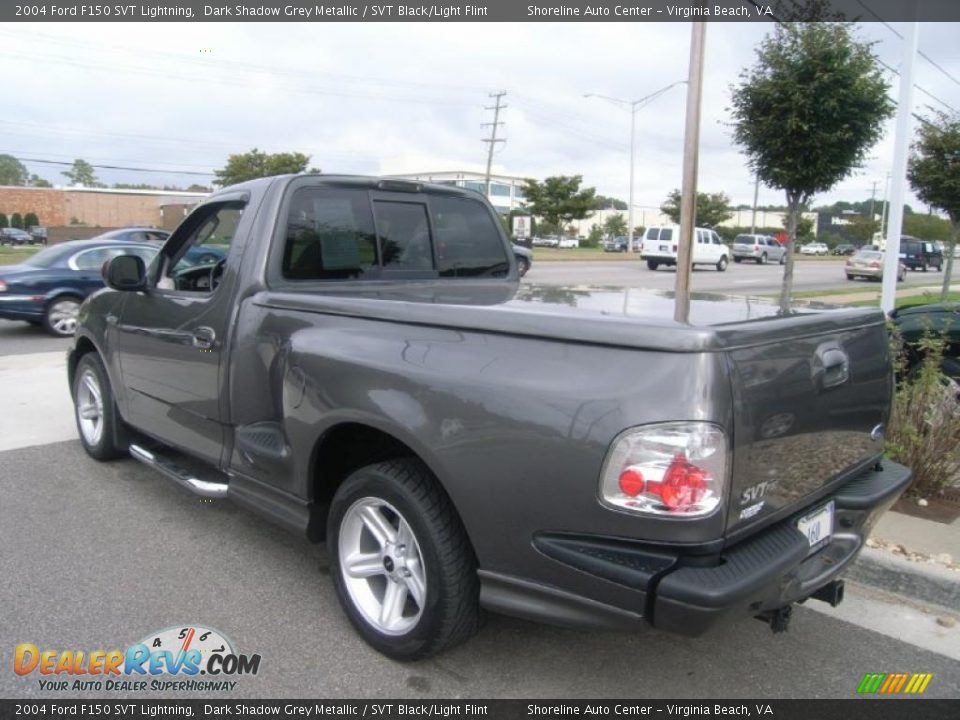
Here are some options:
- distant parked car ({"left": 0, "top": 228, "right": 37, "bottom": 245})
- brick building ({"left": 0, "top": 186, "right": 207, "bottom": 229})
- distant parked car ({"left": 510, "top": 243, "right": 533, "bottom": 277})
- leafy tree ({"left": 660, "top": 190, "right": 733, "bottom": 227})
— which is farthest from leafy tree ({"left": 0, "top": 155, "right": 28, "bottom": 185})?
distant parked car ({"left": 510, "top": 243, "right": 533, "bottom": 277})

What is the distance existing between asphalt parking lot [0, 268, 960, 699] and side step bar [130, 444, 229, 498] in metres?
0.35

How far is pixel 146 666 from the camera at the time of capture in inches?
116

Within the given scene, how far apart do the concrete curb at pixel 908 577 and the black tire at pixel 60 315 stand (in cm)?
1153

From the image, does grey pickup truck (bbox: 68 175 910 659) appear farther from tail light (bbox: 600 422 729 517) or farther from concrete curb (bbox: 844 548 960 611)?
concrete curb (bbox: 844 548 960 611)

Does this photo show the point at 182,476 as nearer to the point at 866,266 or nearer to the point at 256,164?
the point at 866,266

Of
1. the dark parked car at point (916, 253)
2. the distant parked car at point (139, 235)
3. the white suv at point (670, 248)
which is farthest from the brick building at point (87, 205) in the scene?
the distant parked car at point (139, 235)

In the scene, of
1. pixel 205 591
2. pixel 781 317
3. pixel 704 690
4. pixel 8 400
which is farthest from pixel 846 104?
pixel 8 400

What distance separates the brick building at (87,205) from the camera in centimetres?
7205

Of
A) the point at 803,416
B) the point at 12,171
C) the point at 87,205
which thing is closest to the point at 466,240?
the point at 803,416

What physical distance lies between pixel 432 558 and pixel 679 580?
90 cm

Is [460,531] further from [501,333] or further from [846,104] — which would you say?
[846,104]

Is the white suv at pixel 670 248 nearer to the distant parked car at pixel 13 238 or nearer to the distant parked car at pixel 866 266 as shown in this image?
the distant parked car at pixel 866 266

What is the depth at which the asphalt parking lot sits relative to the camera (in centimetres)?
284

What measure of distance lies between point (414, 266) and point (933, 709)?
10.2 ft
